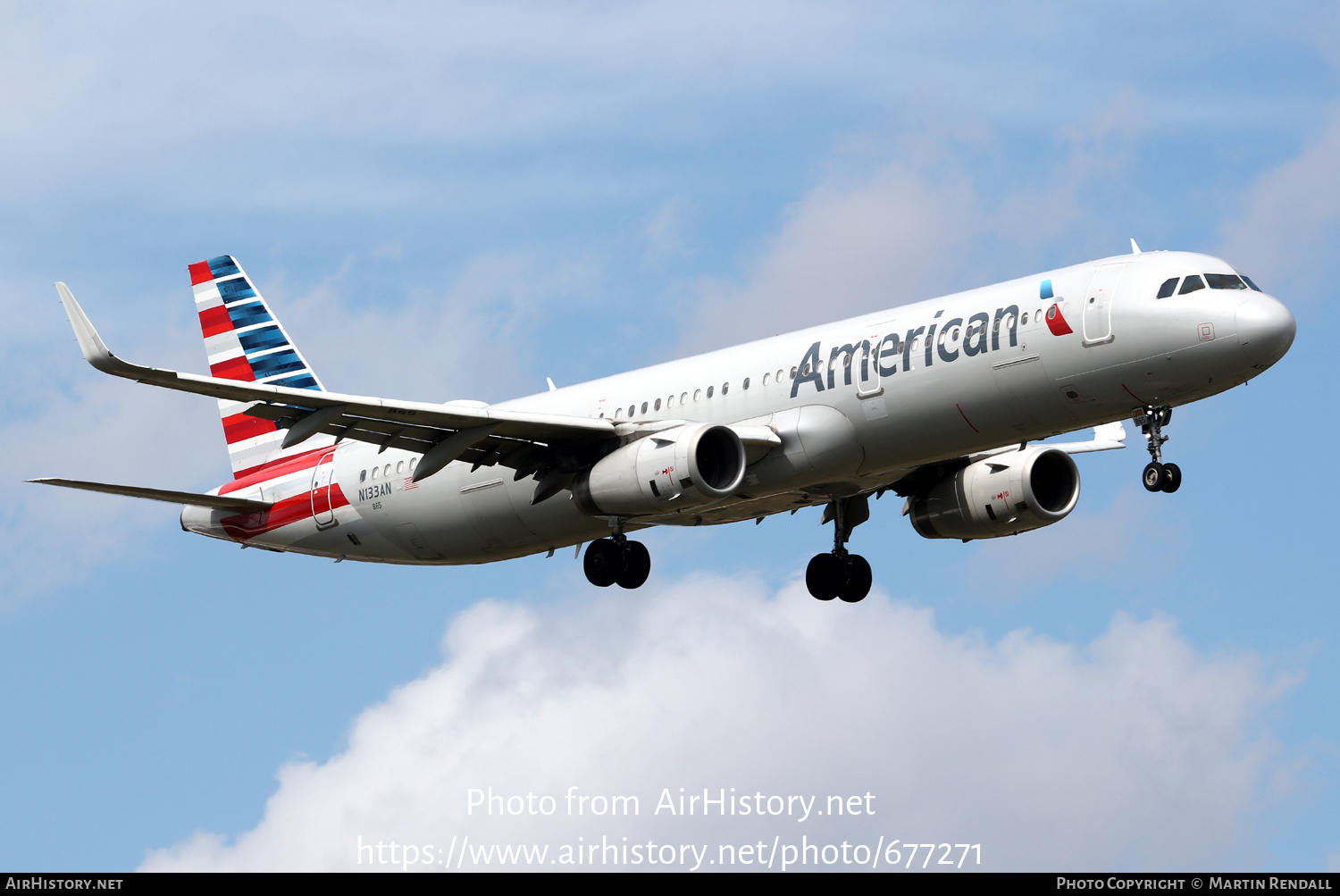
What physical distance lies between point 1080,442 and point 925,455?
8804mm

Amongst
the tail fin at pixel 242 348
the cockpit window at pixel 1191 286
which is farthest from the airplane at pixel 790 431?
the tail fin at pixel 242 348

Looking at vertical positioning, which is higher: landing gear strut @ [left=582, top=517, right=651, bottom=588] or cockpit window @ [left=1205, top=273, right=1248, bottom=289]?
cockpit window @ [left=1205, top=273, right=1248, bottom=289]

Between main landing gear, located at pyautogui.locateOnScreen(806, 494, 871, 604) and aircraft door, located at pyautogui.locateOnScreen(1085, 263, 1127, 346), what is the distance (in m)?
10.8

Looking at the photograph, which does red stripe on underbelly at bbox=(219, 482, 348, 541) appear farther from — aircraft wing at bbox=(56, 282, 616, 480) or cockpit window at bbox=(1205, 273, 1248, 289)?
cockpit window at bbox=(1205, 273, 1248, 289)

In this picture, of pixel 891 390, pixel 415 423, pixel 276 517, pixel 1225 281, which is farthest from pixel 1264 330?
pixel 276 517

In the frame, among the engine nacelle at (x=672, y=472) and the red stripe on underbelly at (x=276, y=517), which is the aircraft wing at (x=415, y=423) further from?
the red stripe on underbelly at (x=276, y=517)

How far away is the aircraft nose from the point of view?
3312 cm

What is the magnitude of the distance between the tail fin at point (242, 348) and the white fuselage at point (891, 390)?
5.69 metres

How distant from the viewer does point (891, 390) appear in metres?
36.0

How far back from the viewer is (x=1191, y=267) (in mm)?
34250

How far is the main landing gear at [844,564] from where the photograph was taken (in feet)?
145

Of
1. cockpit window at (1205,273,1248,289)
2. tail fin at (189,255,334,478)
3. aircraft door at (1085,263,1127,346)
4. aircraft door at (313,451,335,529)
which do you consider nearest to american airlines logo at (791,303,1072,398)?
aircraft door at (1085,263,1127,346)

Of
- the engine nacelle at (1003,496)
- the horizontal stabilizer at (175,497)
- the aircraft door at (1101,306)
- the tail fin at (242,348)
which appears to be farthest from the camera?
the tail fin at (242,348)
